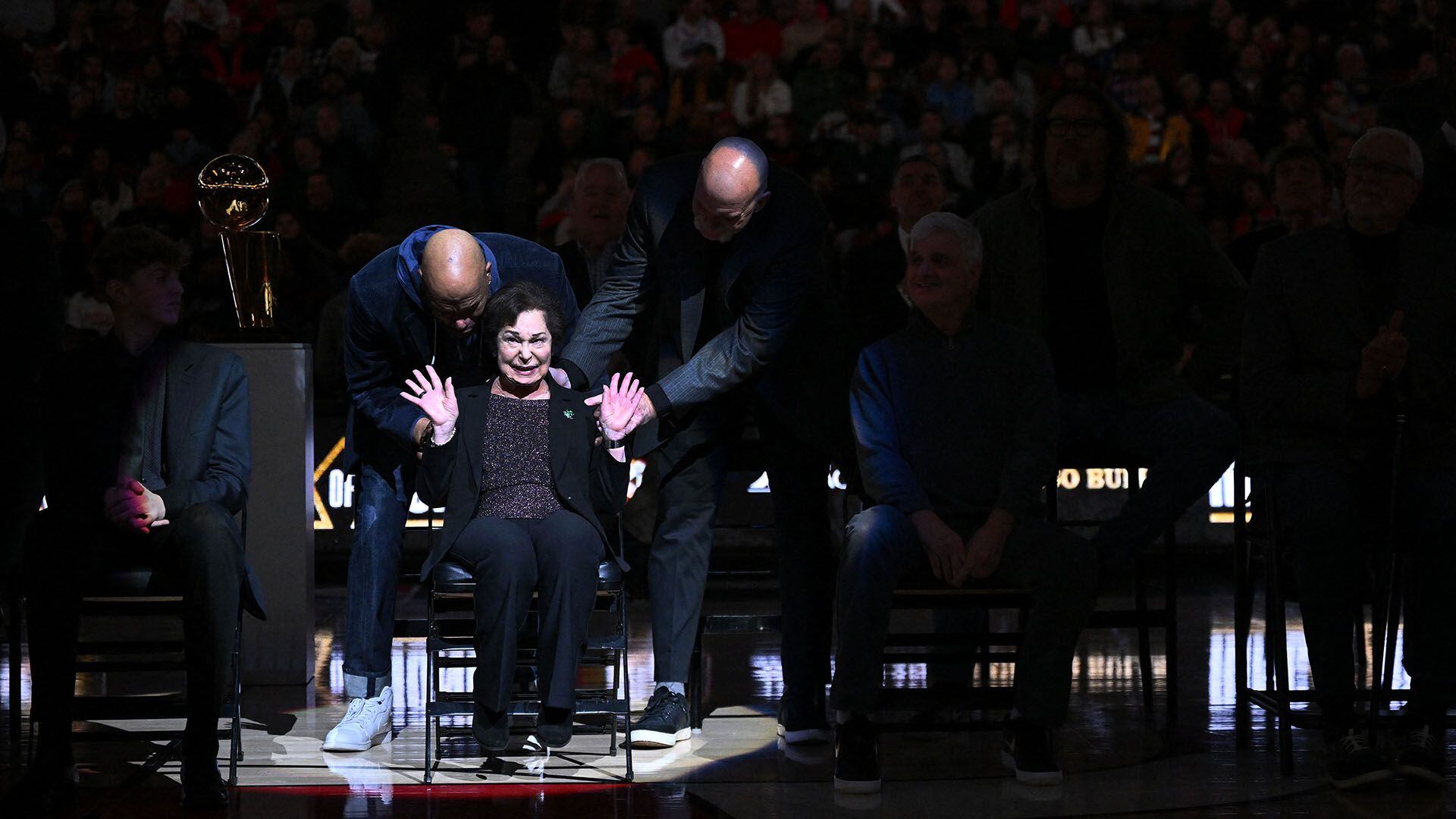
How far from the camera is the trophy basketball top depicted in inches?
239

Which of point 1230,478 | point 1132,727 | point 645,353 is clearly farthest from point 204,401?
point 1230,478

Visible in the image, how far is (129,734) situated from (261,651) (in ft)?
5.00

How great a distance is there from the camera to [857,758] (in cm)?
452

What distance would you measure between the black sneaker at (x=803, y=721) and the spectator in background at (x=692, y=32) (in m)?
8.41

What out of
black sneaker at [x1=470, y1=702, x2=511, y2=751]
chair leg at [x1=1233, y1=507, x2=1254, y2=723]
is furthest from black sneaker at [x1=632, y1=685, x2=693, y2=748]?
chair leg at [x1=1233, y1=507, x2=1254, y2=723]

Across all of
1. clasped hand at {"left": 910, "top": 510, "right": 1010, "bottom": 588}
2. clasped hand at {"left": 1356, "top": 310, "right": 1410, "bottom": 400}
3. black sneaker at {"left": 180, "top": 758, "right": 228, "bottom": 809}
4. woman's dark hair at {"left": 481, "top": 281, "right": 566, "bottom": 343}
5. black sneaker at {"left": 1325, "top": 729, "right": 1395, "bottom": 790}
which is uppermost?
woman's dark hair at {"left": 481, "top": 281, "right": 566, "bottom": 343}

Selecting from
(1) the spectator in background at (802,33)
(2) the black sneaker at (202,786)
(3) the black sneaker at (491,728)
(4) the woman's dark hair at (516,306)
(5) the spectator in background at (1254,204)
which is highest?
(1) the spectator in background at (802,33)

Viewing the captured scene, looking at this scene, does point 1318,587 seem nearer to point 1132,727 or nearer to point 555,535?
point 1132,727

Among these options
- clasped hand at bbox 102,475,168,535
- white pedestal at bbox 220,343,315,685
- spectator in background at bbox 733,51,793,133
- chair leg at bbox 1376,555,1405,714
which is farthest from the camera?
spectator in background at bbox 733,51,793,133

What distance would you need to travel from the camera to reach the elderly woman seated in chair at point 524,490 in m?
4.52

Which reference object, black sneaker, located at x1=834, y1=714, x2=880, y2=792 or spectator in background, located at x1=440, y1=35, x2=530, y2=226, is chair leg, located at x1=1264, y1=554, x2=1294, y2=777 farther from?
spectator in background, located at x1=440, y1=35, x2=530, y2=226

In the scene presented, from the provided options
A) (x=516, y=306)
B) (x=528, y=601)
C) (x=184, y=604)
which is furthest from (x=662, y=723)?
(x=184, y=604)

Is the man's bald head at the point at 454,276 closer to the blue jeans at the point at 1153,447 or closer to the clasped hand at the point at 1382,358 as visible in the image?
the blue jeans at the point at 1153,447

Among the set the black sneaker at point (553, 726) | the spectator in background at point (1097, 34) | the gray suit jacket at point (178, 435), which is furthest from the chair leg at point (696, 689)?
the spectator in background at point (1097, 34)
